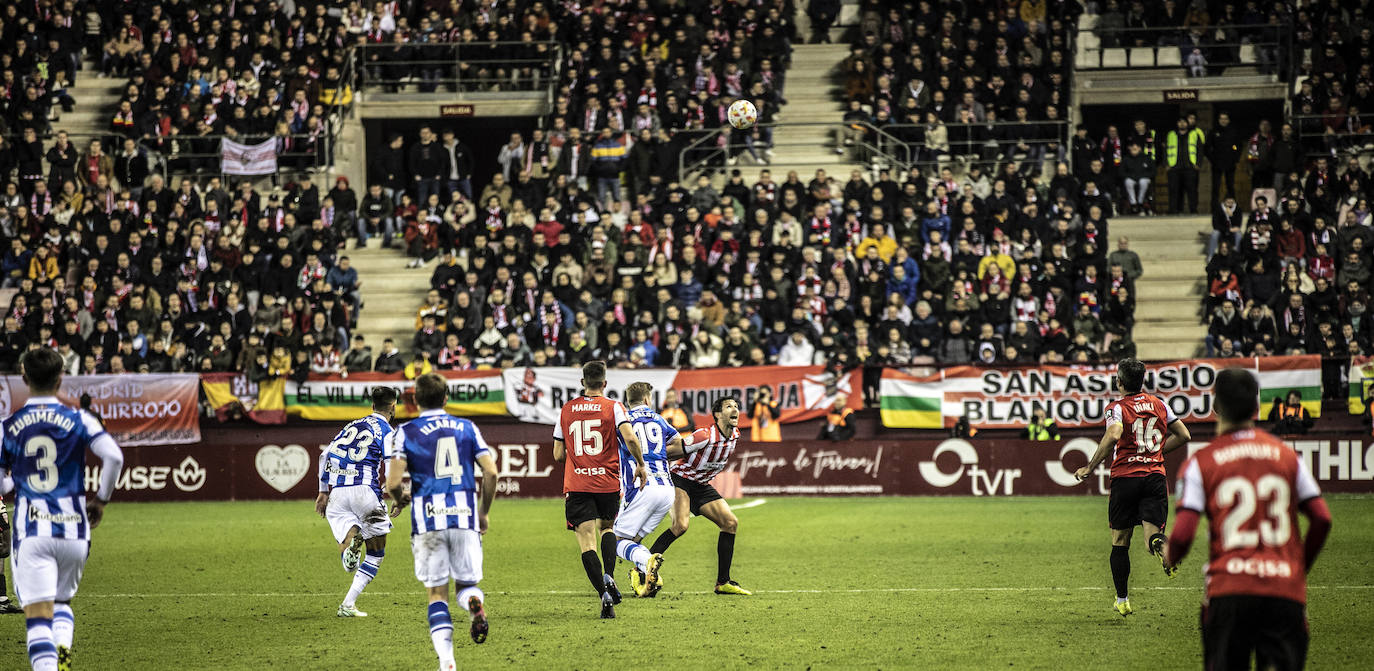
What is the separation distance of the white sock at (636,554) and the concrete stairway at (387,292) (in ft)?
51.8

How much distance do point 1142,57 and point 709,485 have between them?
70.6 feet

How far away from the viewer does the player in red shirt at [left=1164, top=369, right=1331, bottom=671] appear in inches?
244

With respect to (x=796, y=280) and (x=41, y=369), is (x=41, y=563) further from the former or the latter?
(x=796, y=280)

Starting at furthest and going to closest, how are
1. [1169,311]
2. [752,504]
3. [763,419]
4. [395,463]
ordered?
1. [1169,311]
2. [763,419]
3. [752,504]
4. [395,463]

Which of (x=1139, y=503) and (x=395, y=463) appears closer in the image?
(x=395, y=463)

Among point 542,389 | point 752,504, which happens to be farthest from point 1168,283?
point 542,389

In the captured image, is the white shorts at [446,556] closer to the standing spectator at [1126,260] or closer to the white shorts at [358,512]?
the white shorts at [358,512]

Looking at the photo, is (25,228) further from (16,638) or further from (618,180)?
(16,638)

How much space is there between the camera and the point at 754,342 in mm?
24797

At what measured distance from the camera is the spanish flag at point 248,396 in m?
25.1

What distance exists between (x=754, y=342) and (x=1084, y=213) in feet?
23.2

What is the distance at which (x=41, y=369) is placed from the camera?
8008 mm

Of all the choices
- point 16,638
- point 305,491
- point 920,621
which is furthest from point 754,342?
point 16,638

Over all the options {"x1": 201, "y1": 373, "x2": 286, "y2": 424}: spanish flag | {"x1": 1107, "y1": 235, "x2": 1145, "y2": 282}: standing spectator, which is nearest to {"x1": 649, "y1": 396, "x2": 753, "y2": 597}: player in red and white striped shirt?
{"x1": 201, "y1": 373, "x2": 286, "y2": 424}: spanish flag
